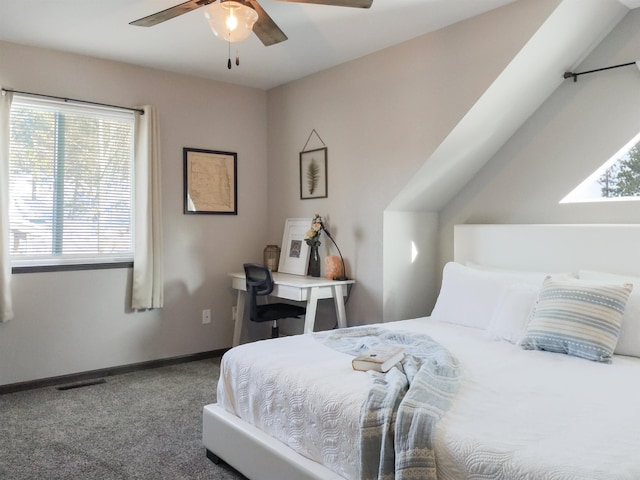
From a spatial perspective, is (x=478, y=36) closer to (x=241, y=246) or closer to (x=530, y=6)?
(x=530, y=6)

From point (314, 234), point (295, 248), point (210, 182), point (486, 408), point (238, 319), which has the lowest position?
point (238, 319)

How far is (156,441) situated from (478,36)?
2.95m

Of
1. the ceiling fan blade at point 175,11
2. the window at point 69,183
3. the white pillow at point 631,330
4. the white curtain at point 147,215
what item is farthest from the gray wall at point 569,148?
the window at point 69,183

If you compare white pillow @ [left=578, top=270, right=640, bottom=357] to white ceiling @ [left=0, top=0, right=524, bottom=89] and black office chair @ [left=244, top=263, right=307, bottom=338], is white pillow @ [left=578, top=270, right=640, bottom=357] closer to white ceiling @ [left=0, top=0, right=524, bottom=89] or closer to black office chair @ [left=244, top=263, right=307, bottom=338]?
white ceiling @ [left=0, top=0, right=524, bottom=89]

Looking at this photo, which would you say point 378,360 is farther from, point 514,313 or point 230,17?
point 230,17

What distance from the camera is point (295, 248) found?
4.47 meters

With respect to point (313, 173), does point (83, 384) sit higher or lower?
lower

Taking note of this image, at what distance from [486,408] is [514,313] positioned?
3.80 feet

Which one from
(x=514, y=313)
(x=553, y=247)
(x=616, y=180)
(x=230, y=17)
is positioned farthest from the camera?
(x=553, y=247)

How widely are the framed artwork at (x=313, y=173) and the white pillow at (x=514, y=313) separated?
6.01 feet

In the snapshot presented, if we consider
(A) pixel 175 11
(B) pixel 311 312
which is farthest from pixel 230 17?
(B) pixel 311 312

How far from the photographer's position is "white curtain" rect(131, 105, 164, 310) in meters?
3.99

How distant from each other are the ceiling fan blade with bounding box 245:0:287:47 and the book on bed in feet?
5.42

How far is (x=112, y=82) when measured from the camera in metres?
3.99
